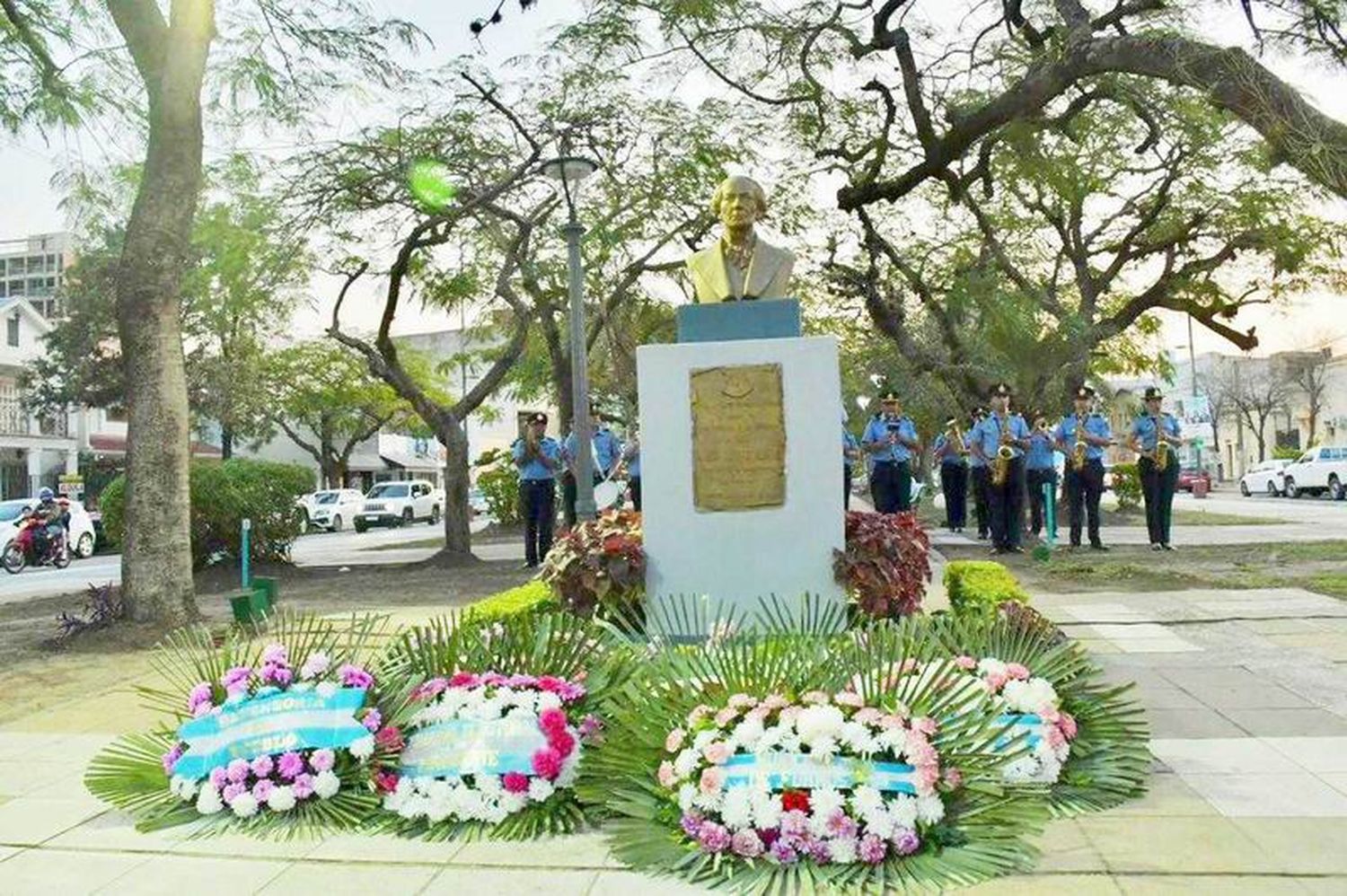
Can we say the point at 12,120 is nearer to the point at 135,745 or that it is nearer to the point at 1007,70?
the point at 135,745

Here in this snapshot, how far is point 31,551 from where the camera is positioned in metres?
23.1

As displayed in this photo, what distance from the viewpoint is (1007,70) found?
12758 mm

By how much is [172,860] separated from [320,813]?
50cm

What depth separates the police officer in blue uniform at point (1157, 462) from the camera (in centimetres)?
1342

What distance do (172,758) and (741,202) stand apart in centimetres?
408

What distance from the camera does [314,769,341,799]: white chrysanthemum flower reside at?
4070mm

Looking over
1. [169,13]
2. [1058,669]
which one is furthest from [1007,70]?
[1058,669]

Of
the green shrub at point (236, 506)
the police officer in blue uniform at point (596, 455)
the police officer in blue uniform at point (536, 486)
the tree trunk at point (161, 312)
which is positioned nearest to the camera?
the tree trunk at point (161, 312)

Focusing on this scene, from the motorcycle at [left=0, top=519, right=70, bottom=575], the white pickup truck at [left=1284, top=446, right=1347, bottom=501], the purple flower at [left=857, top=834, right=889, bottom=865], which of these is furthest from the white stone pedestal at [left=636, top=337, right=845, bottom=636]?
the white pickup truck at [left=1284, top=446, right=1347, bottom=501]

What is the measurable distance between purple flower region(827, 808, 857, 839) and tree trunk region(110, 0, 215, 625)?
713cm

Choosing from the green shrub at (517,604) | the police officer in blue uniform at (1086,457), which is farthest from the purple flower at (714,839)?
the police officer in blue uniform at (1086,457)

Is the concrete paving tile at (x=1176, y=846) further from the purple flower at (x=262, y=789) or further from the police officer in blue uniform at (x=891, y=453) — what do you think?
the police officer in blue uniform at (x=891, y=453)

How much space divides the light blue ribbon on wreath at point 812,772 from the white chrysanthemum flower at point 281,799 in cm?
162

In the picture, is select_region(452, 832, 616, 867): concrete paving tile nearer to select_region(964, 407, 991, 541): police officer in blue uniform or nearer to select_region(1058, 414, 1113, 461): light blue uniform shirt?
select_region(964, 407, 991, 541): police officer in blue uniform
